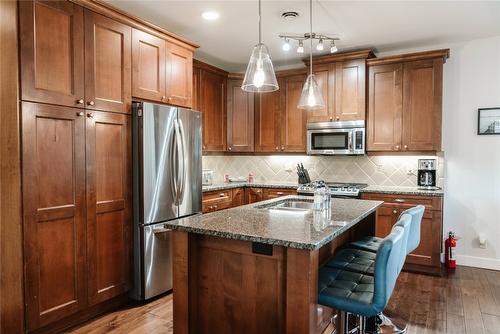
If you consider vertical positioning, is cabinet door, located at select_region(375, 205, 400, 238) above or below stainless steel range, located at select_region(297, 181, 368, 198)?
below

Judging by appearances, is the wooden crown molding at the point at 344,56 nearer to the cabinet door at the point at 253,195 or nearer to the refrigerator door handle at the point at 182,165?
the cabinet door at the point at 253,195

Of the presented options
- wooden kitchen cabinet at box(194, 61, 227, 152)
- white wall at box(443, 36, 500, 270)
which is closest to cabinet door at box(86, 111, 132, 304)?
wooden kitchen cabinet at box(194, 61, 227, 152)

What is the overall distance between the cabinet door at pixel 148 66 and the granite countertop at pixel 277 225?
1451 millimetres

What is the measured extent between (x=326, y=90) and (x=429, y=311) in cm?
272

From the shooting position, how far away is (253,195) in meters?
4.65

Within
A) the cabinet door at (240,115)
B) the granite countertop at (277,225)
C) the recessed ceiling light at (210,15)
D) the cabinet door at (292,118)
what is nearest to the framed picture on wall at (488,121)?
the cabinet door at (292,118)

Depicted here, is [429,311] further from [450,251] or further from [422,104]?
[422,104]

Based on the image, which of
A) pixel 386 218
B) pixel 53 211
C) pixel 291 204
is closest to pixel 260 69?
pixel 291 204

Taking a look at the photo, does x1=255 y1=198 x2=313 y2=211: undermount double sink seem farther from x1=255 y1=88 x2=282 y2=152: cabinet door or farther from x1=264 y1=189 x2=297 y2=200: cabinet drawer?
x1=255 y1=88 x2=282 y2=152: cabinet door

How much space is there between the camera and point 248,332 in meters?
1.85

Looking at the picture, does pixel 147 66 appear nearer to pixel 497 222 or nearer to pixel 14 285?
pixel 14 285

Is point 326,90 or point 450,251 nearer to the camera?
point 450,251

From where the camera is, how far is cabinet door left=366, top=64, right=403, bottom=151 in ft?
13.2

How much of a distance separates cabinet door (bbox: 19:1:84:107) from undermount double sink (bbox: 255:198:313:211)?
161 centimetres
